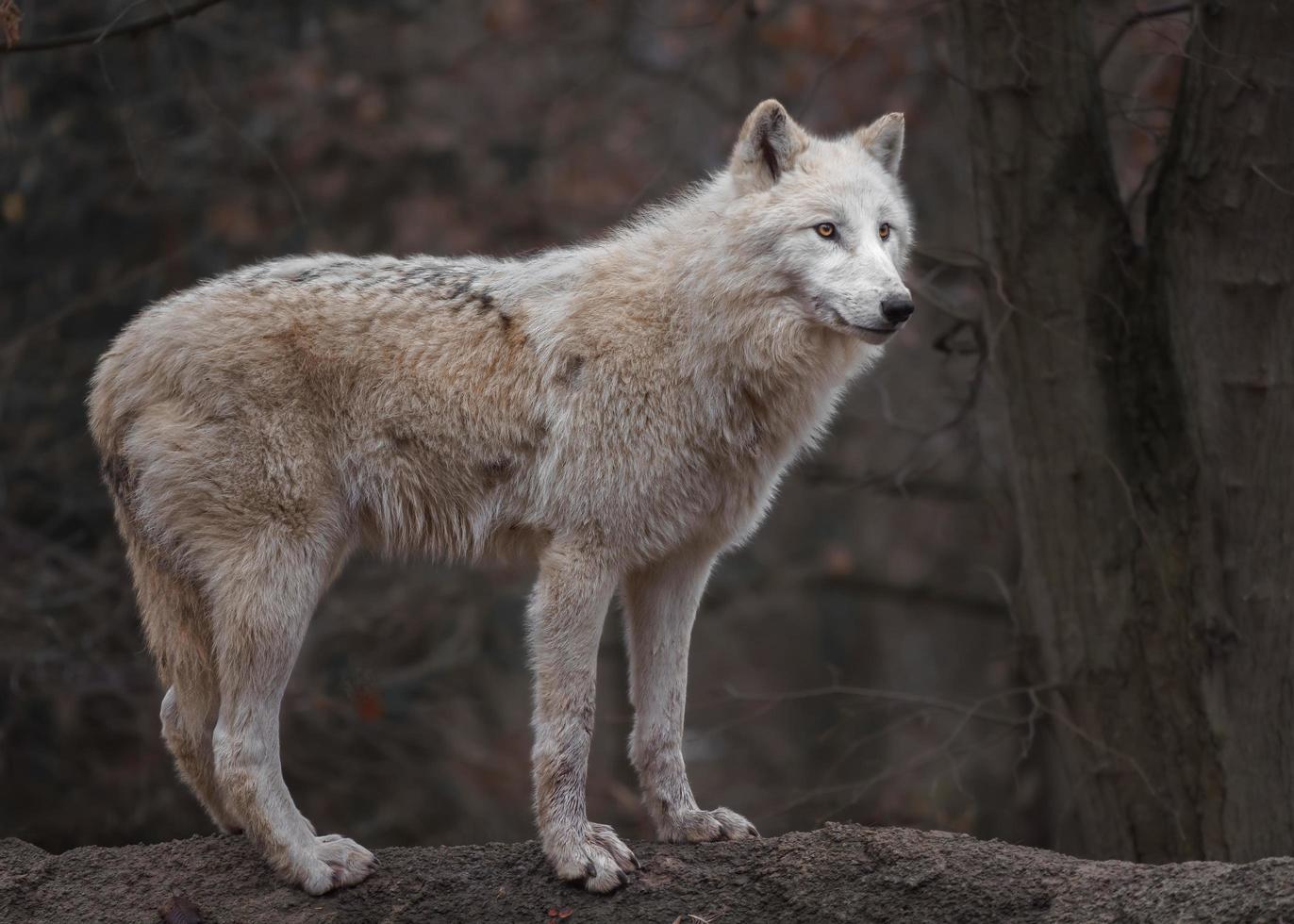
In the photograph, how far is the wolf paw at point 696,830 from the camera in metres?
5.84

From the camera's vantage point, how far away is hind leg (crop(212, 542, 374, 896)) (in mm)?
5559

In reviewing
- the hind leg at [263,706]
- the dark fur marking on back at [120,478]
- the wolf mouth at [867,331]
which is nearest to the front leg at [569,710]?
the hind leg at [263,706]

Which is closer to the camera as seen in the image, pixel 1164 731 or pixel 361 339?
pixel 361 339

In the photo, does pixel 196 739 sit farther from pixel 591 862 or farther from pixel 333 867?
pixel 591 862

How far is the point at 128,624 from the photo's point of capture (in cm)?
1030

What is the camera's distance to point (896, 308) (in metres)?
5.34

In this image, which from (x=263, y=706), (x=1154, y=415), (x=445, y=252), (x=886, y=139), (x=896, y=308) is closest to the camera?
(x=896, y=308)

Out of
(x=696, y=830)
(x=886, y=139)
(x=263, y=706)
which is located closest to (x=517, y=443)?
(x=263, y=706)

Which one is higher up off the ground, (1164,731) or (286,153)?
(286,153)

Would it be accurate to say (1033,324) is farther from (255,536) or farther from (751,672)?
(751,672)

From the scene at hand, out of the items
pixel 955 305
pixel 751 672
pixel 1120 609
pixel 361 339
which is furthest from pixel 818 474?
pixel 751 672

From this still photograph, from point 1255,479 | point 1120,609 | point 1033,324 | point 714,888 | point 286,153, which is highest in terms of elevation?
point 286,153

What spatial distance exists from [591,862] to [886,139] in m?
3.15

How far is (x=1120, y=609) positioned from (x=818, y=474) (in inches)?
207
